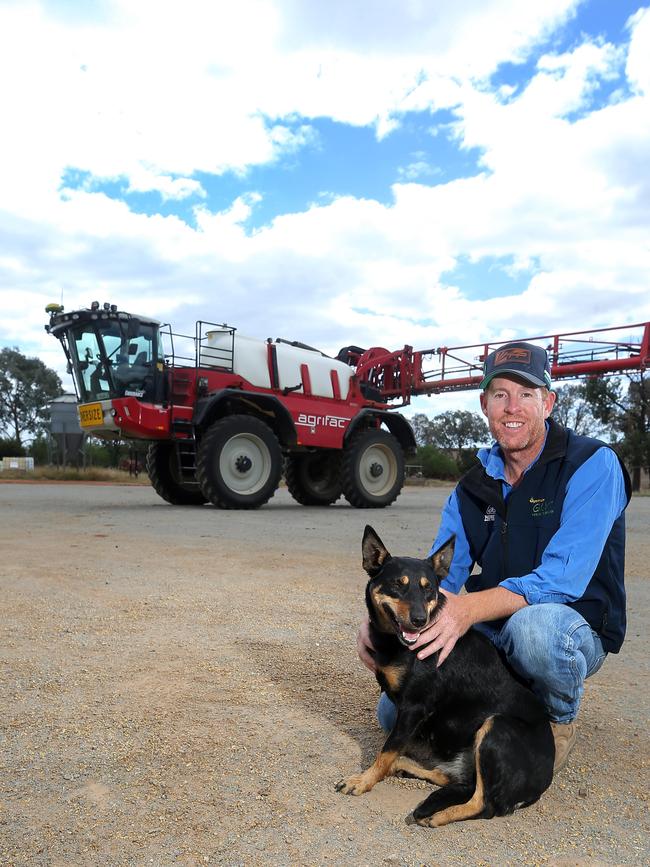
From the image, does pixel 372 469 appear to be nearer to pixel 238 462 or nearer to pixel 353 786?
pixel 238 462

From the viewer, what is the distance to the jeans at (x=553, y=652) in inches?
96.9

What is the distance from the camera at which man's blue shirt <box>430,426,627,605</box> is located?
98.8 inches

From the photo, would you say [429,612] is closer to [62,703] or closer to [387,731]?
[387,731]

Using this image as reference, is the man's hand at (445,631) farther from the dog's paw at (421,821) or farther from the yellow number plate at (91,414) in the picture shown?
the yellow number plate at (91,414)

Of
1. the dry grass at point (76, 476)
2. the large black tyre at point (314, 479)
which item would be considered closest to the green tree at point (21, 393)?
the dry grass at point (76, 476)

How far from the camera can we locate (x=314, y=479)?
1664cm

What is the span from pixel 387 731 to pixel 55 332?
1230 centimetres

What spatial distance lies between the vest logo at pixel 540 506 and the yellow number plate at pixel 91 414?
1129 centimetres

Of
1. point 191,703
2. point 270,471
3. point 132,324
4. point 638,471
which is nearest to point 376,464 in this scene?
point 270,471

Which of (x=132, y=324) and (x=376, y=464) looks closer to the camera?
(x=132, y=324)

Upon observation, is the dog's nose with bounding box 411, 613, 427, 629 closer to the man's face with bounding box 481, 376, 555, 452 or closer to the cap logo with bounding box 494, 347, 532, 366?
the man's face with bounding box 481, 376, 555, 452

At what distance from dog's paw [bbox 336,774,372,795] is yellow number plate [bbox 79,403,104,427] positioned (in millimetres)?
11398

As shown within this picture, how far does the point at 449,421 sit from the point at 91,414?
60808mm

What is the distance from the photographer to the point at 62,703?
3.15 m
